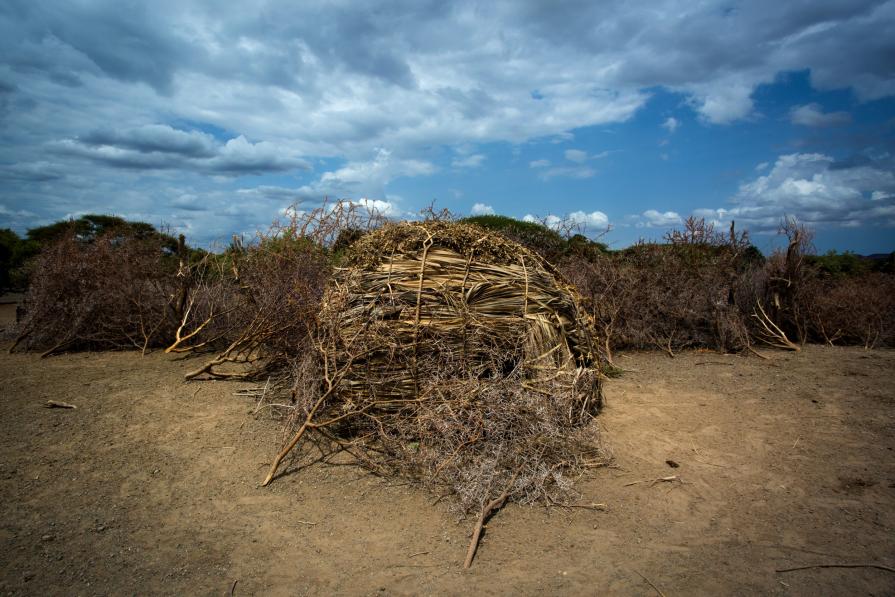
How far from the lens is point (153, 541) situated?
3.30 m

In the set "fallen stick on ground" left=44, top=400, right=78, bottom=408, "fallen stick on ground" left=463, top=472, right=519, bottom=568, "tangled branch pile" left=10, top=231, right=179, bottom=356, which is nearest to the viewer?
"fallen stick on ground" left=463, top=472, right=519, bottom=568

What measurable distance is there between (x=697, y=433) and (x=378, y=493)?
3338mm

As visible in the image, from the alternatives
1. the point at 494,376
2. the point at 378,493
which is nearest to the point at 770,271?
the point at 494,376

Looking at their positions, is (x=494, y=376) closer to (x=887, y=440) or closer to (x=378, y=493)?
(x=378, y=493)

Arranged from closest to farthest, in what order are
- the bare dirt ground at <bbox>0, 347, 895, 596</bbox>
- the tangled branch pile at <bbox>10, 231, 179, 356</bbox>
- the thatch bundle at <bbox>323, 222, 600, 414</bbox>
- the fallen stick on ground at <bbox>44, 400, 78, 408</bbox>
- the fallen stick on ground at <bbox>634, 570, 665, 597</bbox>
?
the fallen stick on ground at <bbox>634, 570, 665, 597</bbox> < the bare dirt ground at <bbox>0, 347, 895, 596</bbox> < the thatch bundle at <bbox>323, 222, 600, 414</bbox> < the fallen stick on ground at <bbox>44, 400, 78, 408</bbox> < the tangled branch pile at <bbox>10, 231, 179, 356</bbox>

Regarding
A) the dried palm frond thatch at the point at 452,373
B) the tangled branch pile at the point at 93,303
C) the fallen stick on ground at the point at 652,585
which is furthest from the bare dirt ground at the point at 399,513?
the tangled branch pile at the point at 93,303

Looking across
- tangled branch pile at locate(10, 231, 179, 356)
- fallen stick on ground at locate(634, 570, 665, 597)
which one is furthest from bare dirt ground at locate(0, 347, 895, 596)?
tangled branch pile at locate(10, 231, 179, 356)

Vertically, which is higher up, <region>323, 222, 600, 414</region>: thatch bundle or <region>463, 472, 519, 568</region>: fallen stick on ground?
<region>323, 222, 600, 414</region>: thatch bundle

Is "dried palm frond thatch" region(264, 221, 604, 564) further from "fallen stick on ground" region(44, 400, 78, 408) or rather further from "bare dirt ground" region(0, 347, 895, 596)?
"fallen stick on ground" region(44, 400, 78, 408)

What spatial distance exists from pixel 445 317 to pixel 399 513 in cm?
170

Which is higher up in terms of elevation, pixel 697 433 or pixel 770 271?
pixel 770 271

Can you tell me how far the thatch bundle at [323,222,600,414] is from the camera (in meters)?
4.44

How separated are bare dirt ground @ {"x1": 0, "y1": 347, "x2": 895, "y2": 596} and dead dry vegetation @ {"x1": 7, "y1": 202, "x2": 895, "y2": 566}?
29cm

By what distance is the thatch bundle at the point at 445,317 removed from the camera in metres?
4.44
